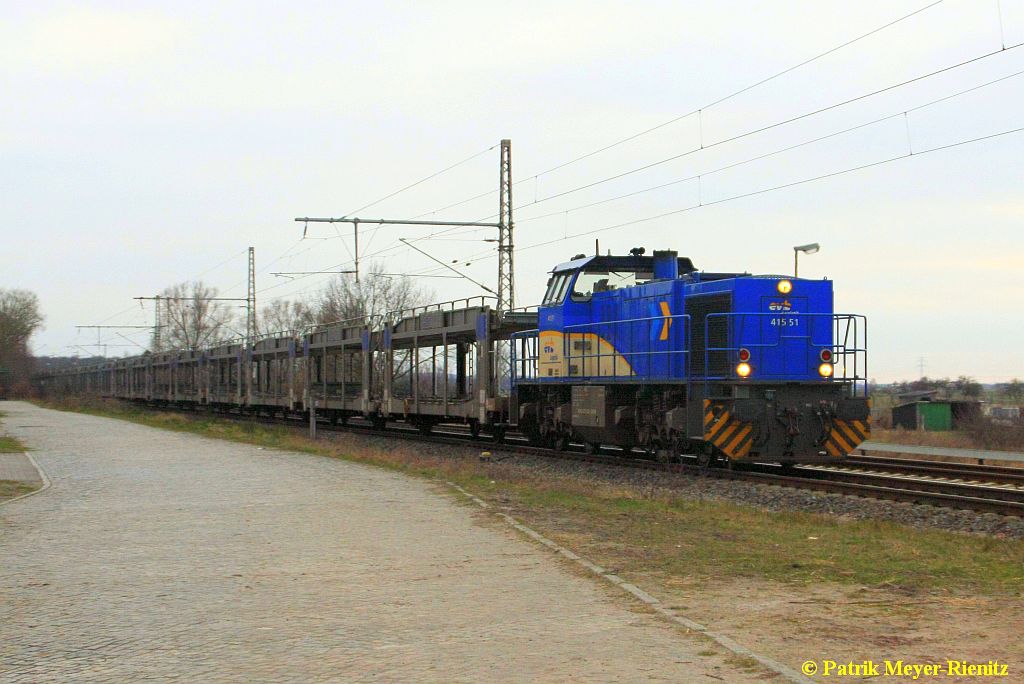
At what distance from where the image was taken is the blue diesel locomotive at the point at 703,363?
15227 mm

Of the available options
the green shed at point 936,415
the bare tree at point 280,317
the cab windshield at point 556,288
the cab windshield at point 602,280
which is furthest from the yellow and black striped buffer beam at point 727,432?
the bare tree at point 280,317

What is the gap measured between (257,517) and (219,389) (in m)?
38.2

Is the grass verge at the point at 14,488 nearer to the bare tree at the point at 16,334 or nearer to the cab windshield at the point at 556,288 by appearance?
the cab windshield at the point at 556,288

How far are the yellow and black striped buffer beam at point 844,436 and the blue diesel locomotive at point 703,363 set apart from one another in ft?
0.06

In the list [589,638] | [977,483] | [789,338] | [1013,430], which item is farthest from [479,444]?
[589,638]

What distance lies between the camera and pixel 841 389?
51.8 ft

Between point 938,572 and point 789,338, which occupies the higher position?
point 789,338

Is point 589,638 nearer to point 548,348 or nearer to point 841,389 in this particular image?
point 841,389

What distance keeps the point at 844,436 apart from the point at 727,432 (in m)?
1.91

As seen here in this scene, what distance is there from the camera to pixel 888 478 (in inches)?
575

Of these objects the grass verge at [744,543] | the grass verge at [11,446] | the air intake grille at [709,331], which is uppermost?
the air intake grille at [709,331]

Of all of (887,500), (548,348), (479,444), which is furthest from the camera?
(479,444)

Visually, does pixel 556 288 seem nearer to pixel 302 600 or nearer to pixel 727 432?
pixel 727 432

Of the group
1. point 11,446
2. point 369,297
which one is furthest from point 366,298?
point 11,446
